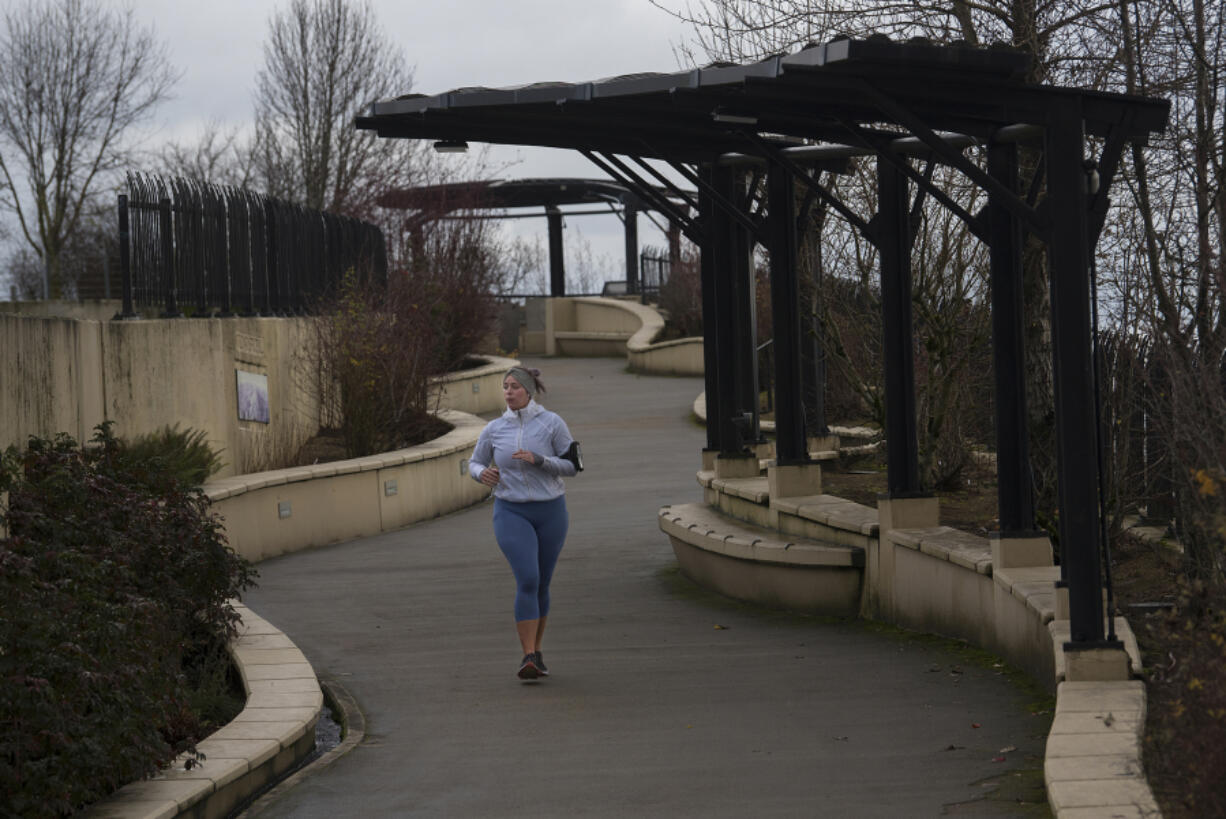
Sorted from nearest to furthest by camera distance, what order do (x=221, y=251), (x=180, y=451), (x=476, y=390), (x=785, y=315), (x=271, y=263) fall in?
(x=785, y=315) < (x=180, y=451) < (x=221, y=251) < (x=271, y=263) < (x=476, y=390)

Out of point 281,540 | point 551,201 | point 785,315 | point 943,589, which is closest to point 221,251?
point 281,540

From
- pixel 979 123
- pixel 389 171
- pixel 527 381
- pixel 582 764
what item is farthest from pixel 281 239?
pixel 389 171

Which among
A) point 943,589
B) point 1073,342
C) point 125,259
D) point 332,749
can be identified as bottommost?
point 332,749

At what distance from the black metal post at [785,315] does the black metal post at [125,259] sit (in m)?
6.32

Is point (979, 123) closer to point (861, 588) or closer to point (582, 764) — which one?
point (861, 588)

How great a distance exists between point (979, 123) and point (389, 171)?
30237mm

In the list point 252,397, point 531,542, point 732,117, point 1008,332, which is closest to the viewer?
point 1008,332

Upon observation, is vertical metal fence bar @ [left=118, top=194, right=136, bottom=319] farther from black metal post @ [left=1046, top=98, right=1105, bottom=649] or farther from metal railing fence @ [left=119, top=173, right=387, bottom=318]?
black metal post @ [left=1046, top=98, right=1105, bottom=649]

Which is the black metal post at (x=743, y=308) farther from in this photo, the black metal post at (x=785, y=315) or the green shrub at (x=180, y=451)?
the green shrub at (x=180, y=451)

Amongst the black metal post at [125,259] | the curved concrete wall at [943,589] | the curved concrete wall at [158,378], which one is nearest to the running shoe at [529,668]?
the curved concrete wall at [943,589]

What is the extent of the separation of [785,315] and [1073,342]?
4498 mm

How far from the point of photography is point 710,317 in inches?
532

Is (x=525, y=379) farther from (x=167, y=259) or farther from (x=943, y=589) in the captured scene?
(x=167, y=259)

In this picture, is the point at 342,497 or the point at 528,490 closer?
the point at 528,490
